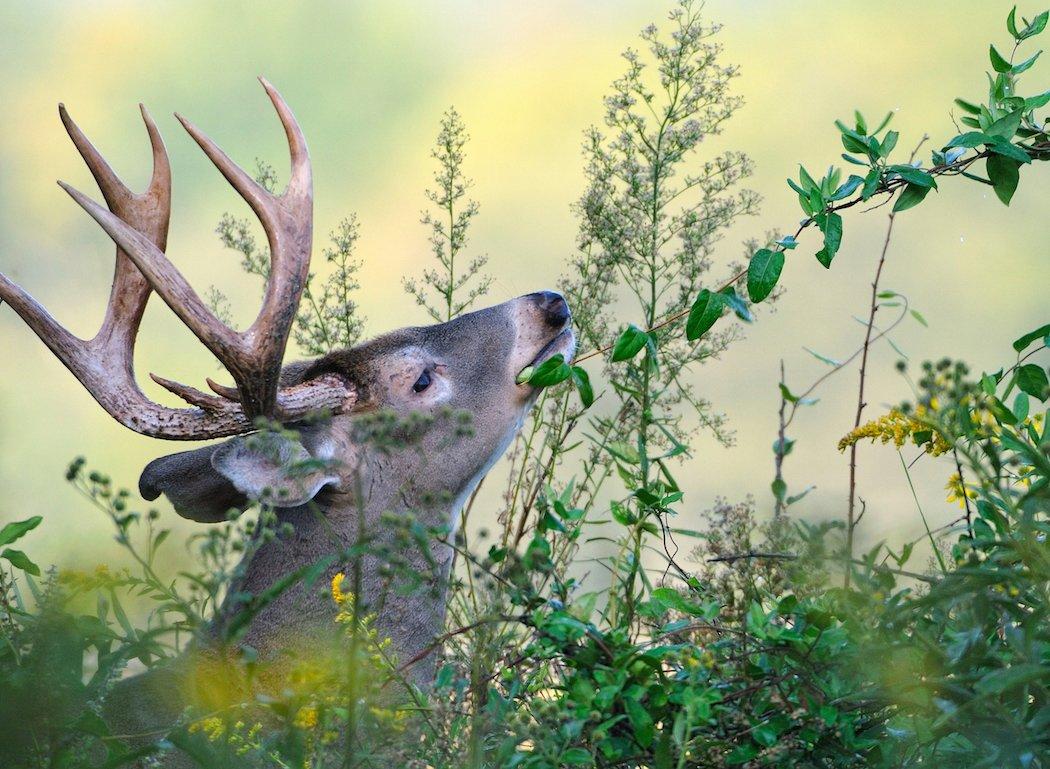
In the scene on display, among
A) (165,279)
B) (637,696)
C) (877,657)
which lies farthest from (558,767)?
(165,279)

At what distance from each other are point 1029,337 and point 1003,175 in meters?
0.46

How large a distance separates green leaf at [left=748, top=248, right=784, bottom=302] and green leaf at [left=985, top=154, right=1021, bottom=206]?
0.54m

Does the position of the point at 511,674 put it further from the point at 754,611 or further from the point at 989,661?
the point at 989,661

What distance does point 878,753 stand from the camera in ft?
7.32

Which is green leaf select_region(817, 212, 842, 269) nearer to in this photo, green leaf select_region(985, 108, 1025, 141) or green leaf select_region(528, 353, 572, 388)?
green leaf select_region(985, 108, 1025, 141)

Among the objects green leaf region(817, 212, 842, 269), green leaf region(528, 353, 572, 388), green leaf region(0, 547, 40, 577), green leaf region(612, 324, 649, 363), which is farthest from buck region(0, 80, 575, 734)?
green leaf region(817, 212, 842, 269)

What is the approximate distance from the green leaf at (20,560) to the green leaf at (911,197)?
86.7 inches

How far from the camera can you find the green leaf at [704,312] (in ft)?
10.1

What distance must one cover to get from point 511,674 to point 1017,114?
1739 mm

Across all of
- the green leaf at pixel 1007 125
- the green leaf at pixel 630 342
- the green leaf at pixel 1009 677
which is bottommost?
the green leaf at pixel 1009 677

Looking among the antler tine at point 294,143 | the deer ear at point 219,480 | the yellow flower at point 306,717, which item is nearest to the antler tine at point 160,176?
the antler tine at point 294,143

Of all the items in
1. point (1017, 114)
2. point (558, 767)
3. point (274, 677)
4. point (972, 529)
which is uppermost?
point (1017, 114)

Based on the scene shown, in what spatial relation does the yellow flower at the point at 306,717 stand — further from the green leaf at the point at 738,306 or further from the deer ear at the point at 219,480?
the deer ear at the point at 219,480

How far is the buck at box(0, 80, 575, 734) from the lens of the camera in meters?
4.04
